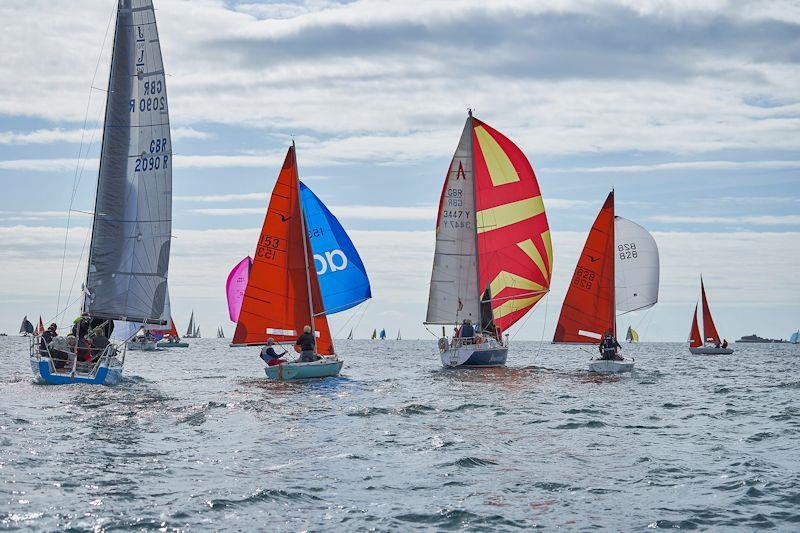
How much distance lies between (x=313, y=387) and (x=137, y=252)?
728cm

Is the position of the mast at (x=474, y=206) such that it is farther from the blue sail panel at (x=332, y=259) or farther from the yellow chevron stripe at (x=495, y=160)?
the blue sail panel at (x=332, y=259)

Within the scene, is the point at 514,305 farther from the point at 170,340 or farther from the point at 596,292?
the point at 170,340

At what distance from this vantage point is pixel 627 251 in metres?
44.1

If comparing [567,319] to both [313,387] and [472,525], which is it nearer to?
[313,387]

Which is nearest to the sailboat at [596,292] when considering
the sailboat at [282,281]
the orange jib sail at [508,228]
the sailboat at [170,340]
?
the orange jib sail at [508,228]

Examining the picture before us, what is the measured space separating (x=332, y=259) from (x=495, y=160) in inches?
402

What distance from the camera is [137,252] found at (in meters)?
31.2

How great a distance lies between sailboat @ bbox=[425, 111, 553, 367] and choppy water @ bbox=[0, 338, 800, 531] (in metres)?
13.8

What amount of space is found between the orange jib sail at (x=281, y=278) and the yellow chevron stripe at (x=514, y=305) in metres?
10.9

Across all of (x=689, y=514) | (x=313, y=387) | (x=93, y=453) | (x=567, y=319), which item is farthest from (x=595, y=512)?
(x=567, y=319)

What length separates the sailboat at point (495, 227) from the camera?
1631 inches

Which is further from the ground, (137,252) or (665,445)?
(137,252)

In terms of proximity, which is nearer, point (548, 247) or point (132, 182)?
point (132, 182)

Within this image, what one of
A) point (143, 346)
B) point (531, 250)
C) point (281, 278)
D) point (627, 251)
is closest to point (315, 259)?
point (281, 278)
